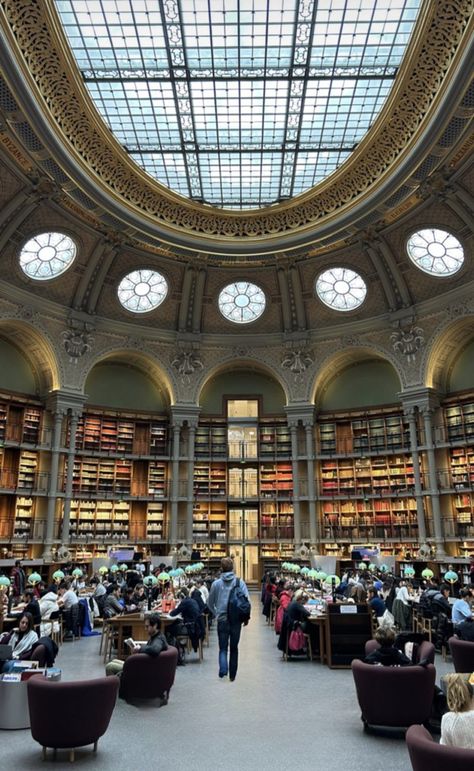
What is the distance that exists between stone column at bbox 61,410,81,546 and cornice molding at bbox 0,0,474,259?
24.4ft

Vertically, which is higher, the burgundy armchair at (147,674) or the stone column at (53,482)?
the stone column at (53,482)

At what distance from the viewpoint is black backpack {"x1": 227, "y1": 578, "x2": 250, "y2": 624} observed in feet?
21.4

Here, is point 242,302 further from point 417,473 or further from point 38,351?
point 417,473

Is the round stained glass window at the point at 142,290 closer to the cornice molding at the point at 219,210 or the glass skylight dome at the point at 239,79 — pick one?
the cornice molding at the point at 219,210

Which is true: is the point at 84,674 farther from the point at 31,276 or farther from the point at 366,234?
the point at 366,234

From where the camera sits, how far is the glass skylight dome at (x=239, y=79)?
13.8 meters

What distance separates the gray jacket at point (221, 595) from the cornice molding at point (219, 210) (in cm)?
1228

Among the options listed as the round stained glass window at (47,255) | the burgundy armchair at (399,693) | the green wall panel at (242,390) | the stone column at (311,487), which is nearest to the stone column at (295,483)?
the stone column at (311,487)

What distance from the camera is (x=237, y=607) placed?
6508 mm

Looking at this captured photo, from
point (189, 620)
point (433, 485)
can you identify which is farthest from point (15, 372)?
point (433, 485)

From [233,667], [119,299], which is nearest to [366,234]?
[119,299]

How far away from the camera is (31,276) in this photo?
1953 centimetres

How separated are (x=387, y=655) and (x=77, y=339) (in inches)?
703

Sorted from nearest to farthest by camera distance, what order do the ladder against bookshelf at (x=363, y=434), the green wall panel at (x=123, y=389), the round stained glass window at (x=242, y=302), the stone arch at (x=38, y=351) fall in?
the stone arch at (x=38, y=351), the ladder against bookshelf at (x=363, y=434), the green wall panel at (x=123, y=389), the round stained glass window at (x=242, y=302)
